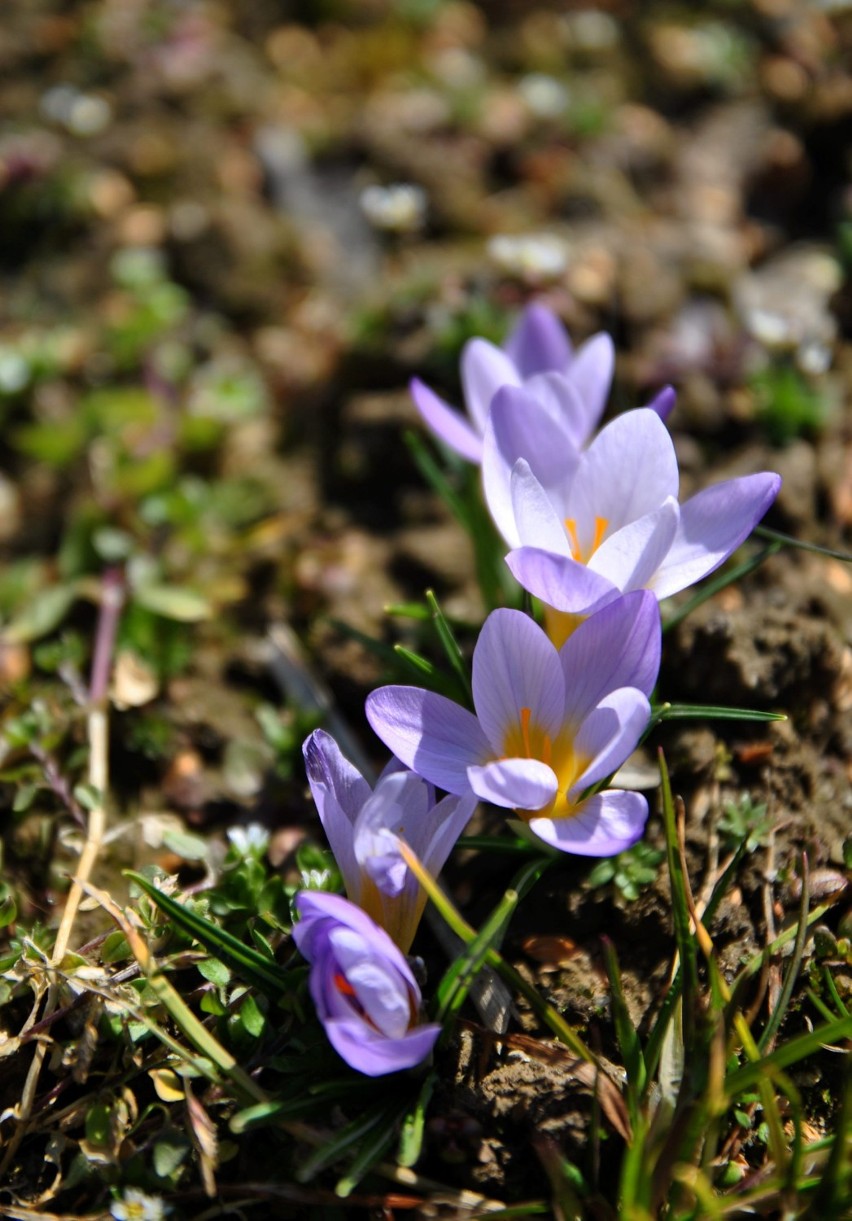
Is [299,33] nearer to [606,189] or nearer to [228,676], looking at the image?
[606,189]

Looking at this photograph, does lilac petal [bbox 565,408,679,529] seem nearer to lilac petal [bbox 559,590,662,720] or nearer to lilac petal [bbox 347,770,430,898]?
lilac petal [bbox 559,590,662,720]

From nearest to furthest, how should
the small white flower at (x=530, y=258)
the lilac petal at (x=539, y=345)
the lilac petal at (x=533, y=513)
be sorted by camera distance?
1. the lilac petal at (x=533, y=513)
2. the lilac petal at (x=539, y=345)
3. the small white flower at (x=530, y=258)

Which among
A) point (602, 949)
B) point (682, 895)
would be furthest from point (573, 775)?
point (602, 949)

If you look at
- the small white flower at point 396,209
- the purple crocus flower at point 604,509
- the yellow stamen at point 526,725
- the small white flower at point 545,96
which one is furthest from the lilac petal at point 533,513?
the small white flower at point 545,96

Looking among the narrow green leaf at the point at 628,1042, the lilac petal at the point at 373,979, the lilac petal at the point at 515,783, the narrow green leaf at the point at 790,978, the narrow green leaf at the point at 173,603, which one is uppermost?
the lilac petal at the point at 515,783

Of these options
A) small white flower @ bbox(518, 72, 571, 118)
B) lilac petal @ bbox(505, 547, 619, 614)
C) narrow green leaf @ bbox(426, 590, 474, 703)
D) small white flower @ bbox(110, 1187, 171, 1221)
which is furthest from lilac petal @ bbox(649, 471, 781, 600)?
small white flower @ bbox(518, 72, 571, 118)

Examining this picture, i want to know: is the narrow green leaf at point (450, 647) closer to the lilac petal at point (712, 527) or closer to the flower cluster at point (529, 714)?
the flower cluster at point (529, 714)
